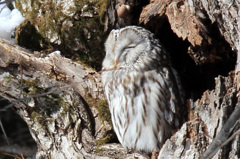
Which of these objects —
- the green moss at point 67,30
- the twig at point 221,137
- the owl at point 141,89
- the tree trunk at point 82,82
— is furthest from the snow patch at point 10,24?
the twig at point 221,137

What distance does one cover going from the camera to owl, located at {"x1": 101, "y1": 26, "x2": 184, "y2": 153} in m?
3.18

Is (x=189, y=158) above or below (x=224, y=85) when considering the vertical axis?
below

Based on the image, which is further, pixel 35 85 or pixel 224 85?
pixel 35 85

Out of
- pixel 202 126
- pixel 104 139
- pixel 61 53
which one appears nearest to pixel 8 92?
pixel 61 53

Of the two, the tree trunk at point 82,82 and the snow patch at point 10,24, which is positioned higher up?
the snow patch at point 10,24

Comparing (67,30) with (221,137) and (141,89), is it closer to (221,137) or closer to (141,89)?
(141,89)

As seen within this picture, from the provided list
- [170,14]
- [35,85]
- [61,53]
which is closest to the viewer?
[170,14]

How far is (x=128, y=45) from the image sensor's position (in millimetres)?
3254

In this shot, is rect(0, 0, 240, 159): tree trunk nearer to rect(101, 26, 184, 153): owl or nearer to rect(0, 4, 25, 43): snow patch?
rect(101, 26, 184, 153): owl

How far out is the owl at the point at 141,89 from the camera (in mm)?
3180

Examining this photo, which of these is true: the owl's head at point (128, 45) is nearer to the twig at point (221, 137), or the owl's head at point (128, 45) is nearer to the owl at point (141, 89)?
the owl at point (141, 89)

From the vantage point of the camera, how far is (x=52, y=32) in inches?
139

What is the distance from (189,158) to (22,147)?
2552 mm

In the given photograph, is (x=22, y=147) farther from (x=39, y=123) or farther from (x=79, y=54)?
(x=79, y=54)
